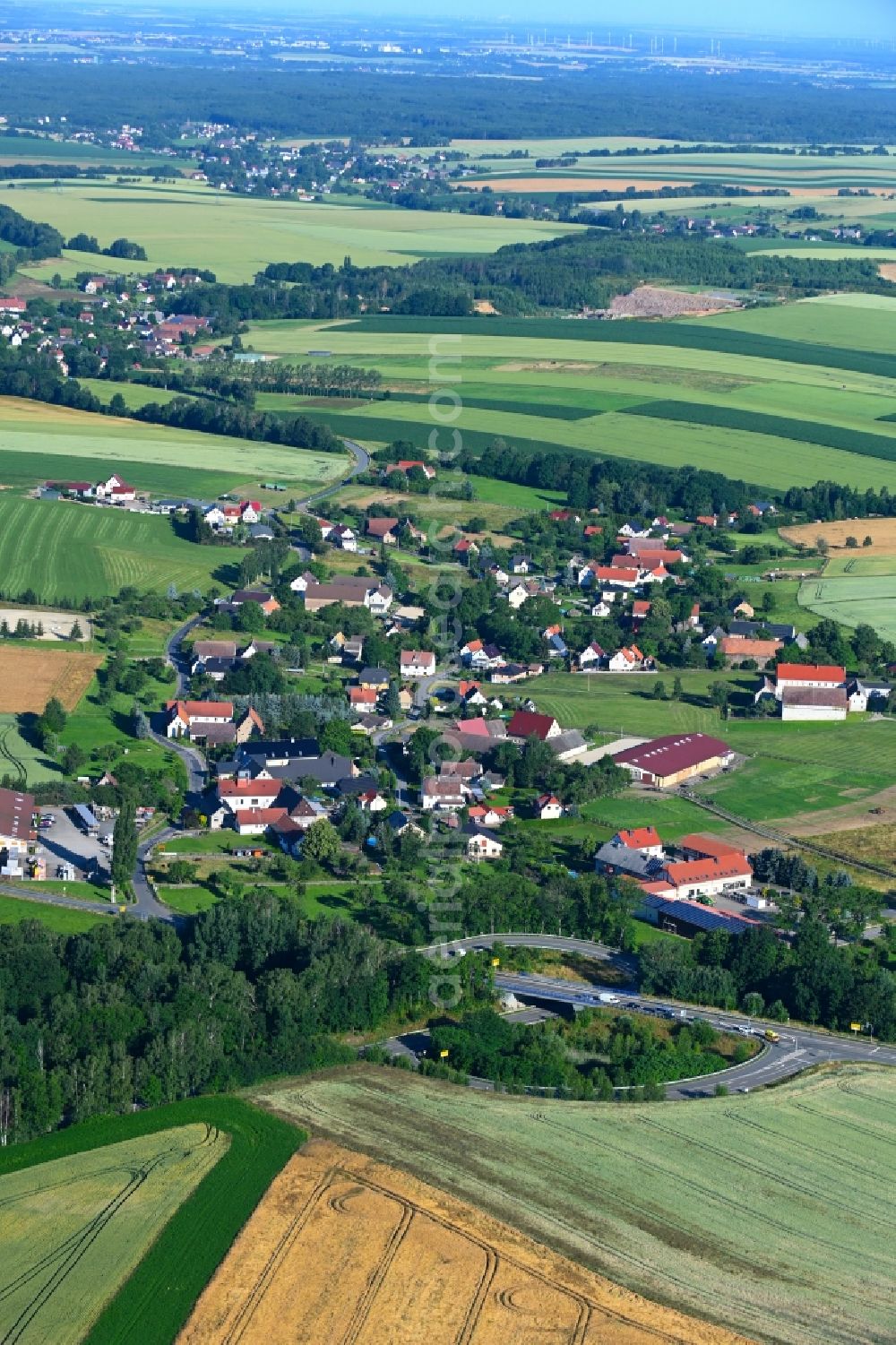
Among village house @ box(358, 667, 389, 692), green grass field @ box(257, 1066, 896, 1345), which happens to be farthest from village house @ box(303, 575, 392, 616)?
green grass field @ box(257, 1066, 896, 1345)

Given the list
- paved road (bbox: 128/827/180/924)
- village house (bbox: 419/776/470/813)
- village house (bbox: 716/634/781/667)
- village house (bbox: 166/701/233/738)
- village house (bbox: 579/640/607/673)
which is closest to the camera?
paved road (bbox: 128/827/180/924)

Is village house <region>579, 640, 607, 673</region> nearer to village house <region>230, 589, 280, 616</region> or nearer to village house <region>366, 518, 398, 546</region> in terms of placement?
village house <region>230, 589, 280, 616</region>

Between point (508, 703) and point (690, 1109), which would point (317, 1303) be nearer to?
point (690, 1109)

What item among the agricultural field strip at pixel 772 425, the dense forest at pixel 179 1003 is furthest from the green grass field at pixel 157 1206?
the agricultural field strip at pixel 772 425

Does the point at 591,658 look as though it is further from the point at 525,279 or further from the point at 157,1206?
the point at 525,279

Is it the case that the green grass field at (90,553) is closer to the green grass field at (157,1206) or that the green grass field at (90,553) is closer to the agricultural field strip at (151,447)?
the agricultural field strip at (151,447)

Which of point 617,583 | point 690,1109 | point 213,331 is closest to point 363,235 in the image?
point 213,331
